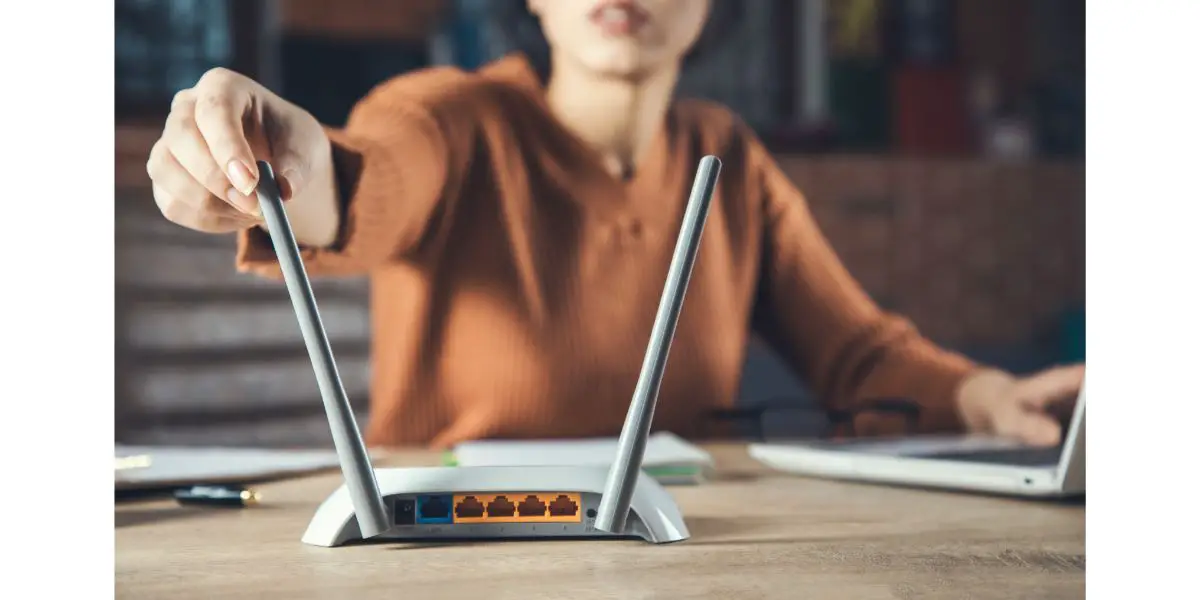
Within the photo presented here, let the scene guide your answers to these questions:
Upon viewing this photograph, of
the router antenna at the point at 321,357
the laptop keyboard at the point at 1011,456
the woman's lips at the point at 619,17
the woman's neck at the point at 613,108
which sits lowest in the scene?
the laptop keyboard at the point at 1011,456

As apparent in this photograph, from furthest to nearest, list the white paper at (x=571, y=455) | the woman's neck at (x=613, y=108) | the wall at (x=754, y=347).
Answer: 1. the wall at (x=754, y=347)
2. the woman's neck at (x=613, y=108)
3. the white paper at (x=571, y=455)

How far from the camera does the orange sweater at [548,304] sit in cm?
108

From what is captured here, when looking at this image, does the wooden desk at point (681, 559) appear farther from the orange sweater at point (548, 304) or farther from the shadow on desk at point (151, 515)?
the orange sweater at point (548, 304)

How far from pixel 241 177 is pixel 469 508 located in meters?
0.16

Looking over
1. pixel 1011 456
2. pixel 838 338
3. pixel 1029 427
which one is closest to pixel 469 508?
pixel 1011 456

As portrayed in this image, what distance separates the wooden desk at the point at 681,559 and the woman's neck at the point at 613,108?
61 cm

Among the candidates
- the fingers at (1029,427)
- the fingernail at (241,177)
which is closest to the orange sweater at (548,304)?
the fingers at (1029,427)

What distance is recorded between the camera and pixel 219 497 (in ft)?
1.78

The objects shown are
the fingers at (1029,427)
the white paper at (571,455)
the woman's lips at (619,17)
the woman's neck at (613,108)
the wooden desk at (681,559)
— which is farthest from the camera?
the woman's neck at (613,108)

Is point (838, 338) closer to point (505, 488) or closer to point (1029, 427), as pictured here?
point (1029, 427)

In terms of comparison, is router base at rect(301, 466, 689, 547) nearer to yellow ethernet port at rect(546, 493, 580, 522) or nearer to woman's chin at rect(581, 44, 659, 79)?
yellow ethernet port at rect(546, 493, 580, 522)
